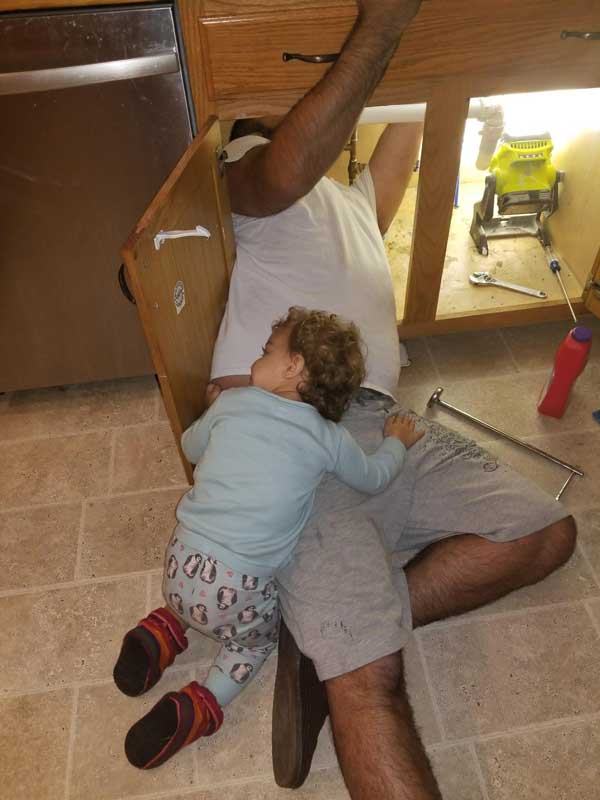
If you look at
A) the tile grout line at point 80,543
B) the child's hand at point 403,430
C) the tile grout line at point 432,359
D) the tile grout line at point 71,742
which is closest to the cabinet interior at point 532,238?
the tile grout line at point 432,359

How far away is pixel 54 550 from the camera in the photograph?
1444 millimetres

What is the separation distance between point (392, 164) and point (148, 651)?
1.27m

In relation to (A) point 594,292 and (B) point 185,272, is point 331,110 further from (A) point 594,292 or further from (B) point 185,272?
(A) point 594,292

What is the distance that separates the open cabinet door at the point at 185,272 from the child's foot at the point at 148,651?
302 millimetres

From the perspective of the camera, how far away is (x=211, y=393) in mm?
1296

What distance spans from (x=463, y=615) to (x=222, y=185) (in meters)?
1.03

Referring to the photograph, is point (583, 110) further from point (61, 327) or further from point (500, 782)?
point (500, 782)

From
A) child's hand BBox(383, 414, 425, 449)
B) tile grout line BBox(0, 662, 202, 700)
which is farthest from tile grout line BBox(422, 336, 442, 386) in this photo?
tile grout line BBox(0, 662, 202, 700)

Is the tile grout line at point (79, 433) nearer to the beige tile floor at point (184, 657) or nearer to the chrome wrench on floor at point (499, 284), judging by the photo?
the beige tile floor at point (184, 657)

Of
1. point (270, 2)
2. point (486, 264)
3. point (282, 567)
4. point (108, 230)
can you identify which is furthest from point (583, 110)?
point (282, 567)

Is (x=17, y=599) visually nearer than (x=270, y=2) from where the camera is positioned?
No

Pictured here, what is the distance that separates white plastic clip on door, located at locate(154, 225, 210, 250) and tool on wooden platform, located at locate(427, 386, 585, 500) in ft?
2.63

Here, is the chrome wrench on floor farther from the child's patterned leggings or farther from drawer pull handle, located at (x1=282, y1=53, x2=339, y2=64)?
the child's patterned leggings

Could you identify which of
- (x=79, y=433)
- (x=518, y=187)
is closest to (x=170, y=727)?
(x=79, y=433)
